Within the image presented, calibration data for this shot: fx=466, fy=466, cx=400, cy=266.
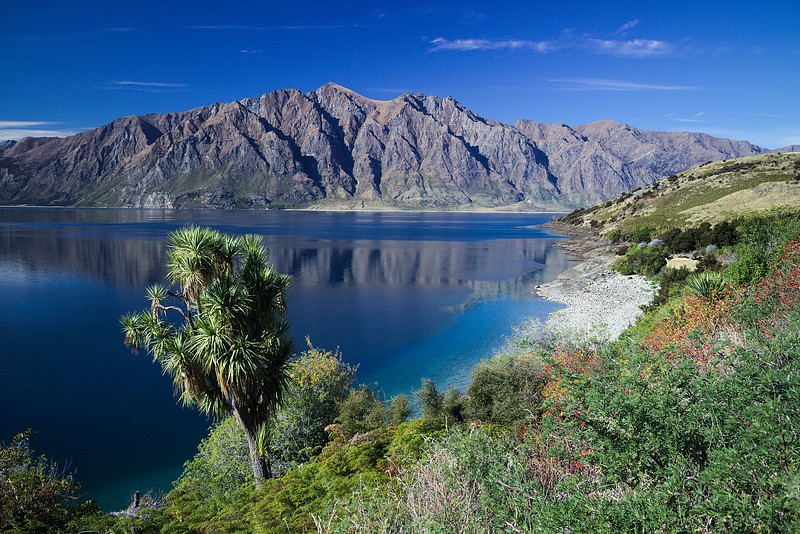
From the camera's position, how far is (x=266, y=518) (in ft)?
41.6

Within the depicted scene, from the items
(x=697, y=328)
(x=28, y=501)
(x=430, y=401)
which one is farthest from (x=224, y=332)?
(x=430, y=401)

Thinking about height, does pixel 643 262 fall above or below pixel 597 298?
above

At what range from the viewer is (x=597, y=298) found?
199 ft

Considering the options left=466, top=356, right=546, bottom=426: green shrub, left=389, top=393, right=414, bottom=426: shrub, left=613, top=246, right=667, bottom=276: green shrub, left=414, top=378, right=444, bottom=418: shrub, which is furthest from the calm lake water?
left=466, top=356, right=546, bottom=426: green shrub

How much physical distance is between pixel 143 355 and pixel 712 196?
12513cm

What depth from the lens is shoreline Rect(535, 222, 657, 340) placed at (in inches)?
1738

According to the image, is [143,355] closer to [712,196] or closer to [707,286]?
[707,286]

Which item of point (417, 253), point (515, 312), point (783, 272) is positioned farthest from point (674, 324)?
point (417, 253)

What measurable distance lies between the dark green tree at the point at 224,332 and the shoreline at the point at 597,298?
23.0m

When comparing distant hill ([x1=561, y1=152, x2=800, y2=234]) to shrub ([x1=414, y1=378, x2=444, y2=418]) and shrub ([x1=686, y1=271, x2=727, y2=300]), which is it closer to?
shrub ([x1=686, y1=271, x2=727, y2=300])

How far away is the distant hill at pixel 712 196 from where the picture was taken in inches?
3674

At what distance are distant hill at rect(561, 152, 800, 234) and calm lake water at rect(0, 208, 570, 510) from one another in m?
30.7

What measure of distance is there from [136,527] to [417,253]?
4291 inches

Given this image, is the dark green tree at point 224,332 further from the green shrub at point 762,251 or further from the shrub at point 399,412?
the green shrub at point 762,251
